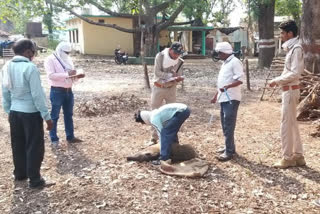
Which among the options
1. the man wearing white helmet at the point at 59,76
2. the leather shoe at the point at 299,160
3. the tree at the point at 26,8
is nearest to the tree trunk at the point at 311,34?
the leather shoe at the point at 299,160

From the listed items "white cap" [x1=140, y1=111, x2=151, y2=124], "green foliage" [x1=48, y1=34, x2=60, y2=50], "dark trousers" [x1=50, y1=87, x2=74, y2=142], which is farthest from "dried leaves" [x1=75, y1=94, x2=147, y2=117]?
"green foliage" [x1=48, y1=34, x2=60, y2=50]

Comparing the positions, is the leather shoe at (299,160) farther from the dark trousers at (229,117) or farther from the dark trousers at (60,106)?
the dark trousers at (60,106)

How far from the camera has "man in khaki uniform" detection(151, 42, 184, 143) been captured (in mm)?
5020

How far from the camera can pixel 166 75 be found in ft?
16.8

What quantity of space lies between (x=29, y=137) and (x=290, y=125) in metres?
3.11

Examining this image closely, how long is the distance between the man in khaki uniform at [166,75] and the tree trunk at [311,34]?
13.2 ft

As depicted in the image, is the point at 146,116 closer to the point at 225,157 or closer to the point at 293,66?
the point at 225,157

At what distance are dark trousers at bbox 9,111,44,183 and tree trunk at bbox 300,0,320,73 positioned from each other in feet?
20.9

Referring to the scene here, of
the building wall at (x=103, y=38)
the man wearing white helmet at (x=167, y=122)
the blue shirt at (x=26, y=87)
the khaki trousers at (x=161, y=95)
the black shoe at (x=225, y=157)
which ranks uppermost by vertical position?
the building wall at (x=103, y=38)

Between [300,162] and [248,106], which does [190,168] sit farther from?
[248,106]

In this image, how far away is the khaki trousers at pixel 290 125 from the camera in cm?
407

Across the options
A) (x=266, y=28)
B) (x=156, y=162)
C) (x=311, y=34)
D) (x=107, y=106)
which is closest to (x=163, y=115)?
(x=156, y=162)

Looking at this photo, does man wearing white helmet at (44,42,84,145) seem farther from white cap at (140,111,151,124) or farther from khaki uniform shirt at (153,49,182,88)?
white cap at (140,111,151,124)

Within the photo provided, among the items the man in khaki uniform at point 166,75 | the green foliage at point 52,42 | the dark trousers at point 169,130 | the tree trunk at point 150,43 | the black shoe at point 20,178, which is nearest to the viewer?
the black shoe at point 20,178
